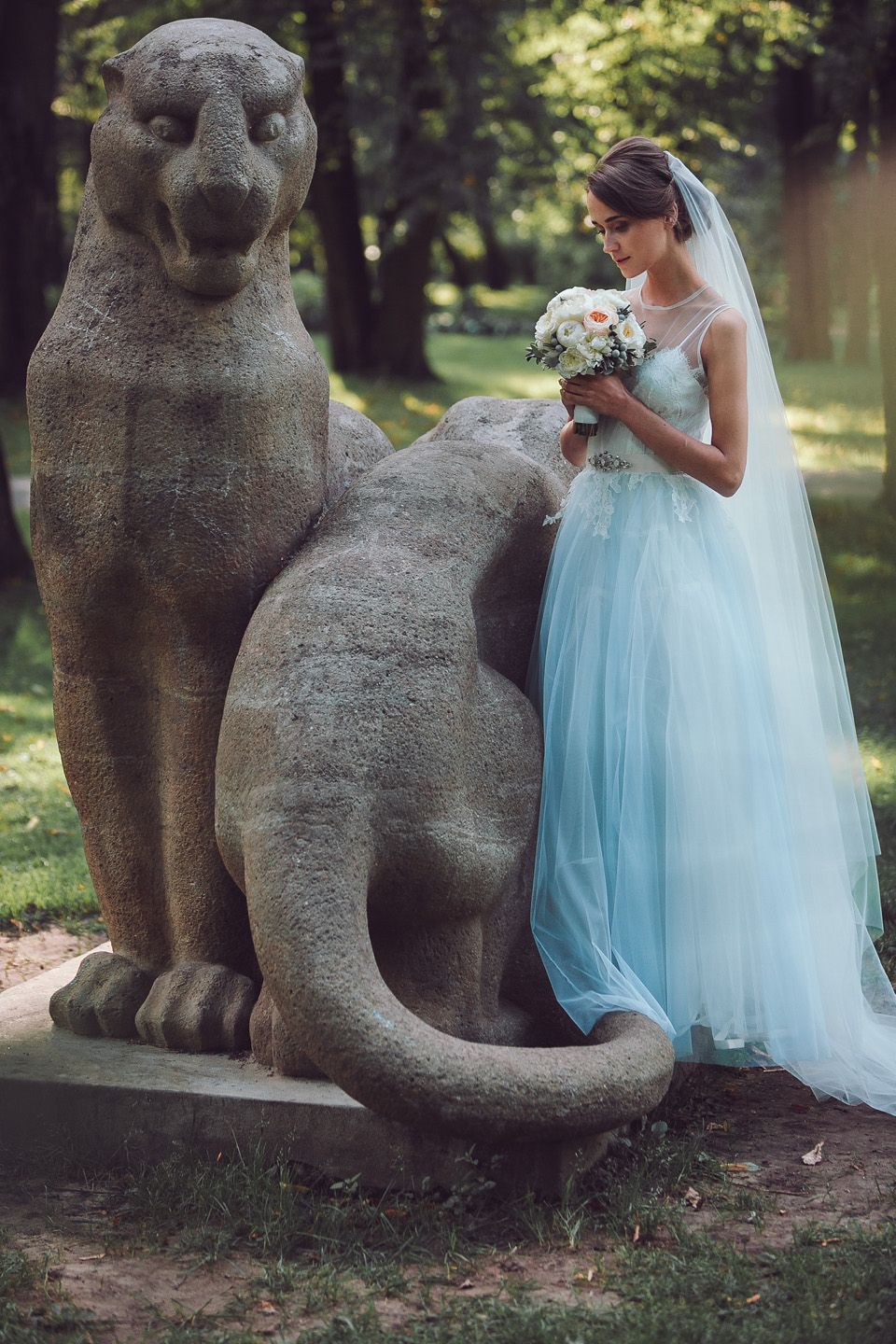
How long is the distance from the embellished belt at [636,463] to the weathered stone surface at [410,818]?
0.79 ft

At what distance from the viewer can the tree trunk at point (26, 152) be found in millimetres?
12797

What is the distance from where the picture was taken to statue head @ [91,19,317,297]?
344 cm

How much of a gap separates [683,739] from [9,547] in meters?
8.34

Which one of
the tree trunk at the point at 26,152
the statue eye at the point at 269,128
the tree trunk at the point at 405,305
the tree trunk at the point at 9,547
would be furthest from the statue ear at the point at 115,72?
the tree trunk at the point at 405,305

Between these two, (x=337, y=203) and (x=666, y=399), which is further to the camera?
(x=337, y=203)

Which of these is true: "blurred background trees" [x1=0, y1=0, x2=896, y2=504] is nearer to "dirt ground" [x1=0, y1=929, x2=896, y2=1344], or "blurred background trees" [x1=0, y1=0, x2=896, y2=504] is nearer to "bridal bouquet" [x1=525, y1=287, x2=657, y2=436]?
"bridal bouquet" [x1=525, y1=287, x2=657, y2=436]

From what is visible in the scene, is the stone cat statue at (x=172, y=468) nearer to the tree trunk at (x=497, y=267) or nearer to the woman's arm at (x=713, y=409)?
the woman's arm at (x=713, y=409)

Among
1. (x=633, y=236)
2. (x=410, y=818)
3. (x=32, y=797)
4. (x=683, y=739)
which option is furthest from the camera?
(x=32, y=797)

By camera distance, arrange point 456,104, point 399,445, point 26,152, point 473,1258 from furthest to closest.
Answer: point 456,104 → point 399,445 → point 26,152 → point 473,1258

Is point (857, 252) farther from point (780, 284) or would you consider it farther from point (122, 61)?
point (122, 61)

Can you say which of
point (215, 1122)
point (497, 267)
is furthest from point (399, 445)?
point (497, 267)

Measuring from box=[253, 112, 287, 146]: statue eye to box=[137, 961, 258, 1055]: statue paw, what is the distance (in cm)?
226

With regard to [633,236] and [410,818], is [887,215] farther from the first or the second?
[410,818]

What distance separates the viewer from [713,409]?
400cm
